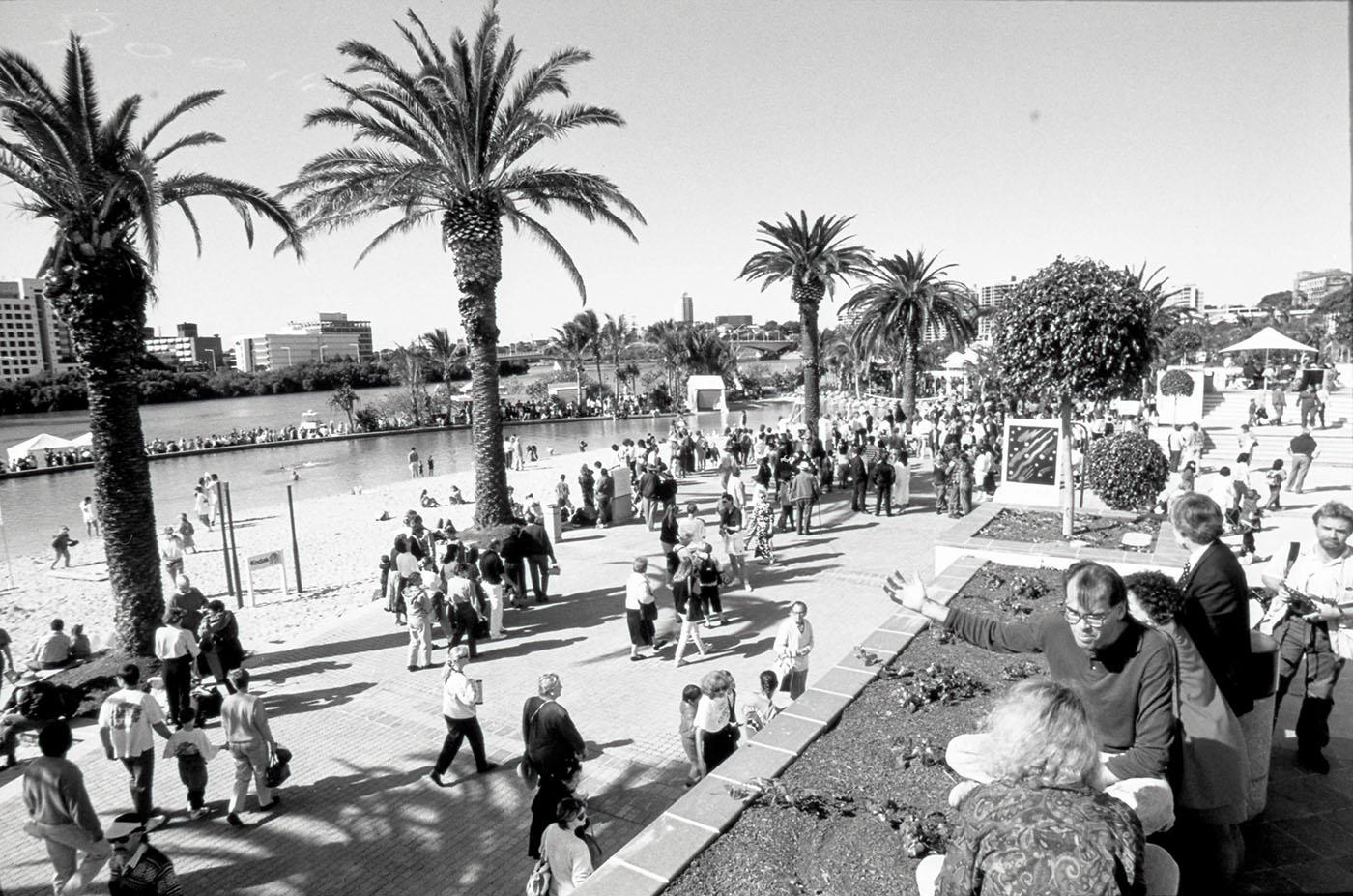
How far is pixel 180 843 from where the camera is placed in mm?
6160

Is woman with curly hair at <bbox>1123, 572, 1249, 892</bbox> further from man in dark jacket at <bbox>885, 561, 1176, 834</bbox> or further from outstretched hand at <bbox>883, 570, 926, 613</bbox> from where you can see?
outstretched hand at <bbox>883, 570, 926, 613</bbox>

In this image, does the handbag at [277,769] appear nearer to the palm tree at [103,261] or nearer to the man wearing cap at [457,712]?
the man wearing cap at [457,712]

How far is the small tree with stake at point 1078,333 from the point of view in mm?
8539

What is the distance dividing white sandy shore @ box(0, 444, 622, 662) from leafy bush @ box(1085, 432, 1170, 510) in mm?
12245

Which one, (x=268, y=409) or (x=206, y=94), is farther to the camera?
(x=268, y=409)

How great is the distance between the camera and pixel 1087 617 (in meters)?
2.79

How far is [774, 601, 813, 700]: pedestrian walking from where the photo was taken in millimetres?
7234

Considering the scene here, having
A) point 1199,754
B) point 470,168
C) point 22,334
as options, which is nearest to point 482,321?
point 470,168

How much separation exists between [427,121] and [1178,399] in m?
27.1

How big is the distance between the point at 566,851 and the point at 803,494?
11.9 meters

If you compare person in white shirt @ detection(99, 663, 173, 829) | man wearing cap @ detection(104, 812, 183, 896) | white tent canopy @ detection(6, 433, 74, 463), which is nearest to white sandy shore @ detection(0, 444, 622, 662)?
white tent canopy @ detection(6, 433, 74, 463)

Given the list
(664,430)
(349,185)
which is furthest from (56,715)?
(664,430)

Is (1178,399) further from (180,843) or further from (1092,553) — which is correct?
(180,843)

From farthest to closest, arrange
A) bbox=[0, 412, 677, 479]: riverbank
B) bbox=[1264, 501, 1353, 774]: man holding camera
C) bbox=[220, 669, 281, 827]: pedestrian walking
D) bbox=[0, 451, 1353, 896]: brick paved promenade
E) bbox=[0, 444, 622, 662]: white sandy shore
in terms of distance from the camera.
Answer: bbox=[0, 412, 677, 479]: riverbank, bbox=[0, 444, 622, 662]: white sandy shore, bbox=[220, 669, 281, 827]: pedestrian walking, bbox=[0, 451, 1353, 896]: brick paved promenade, bbox=[1264, 501, 1353, 774]: man holding camera
